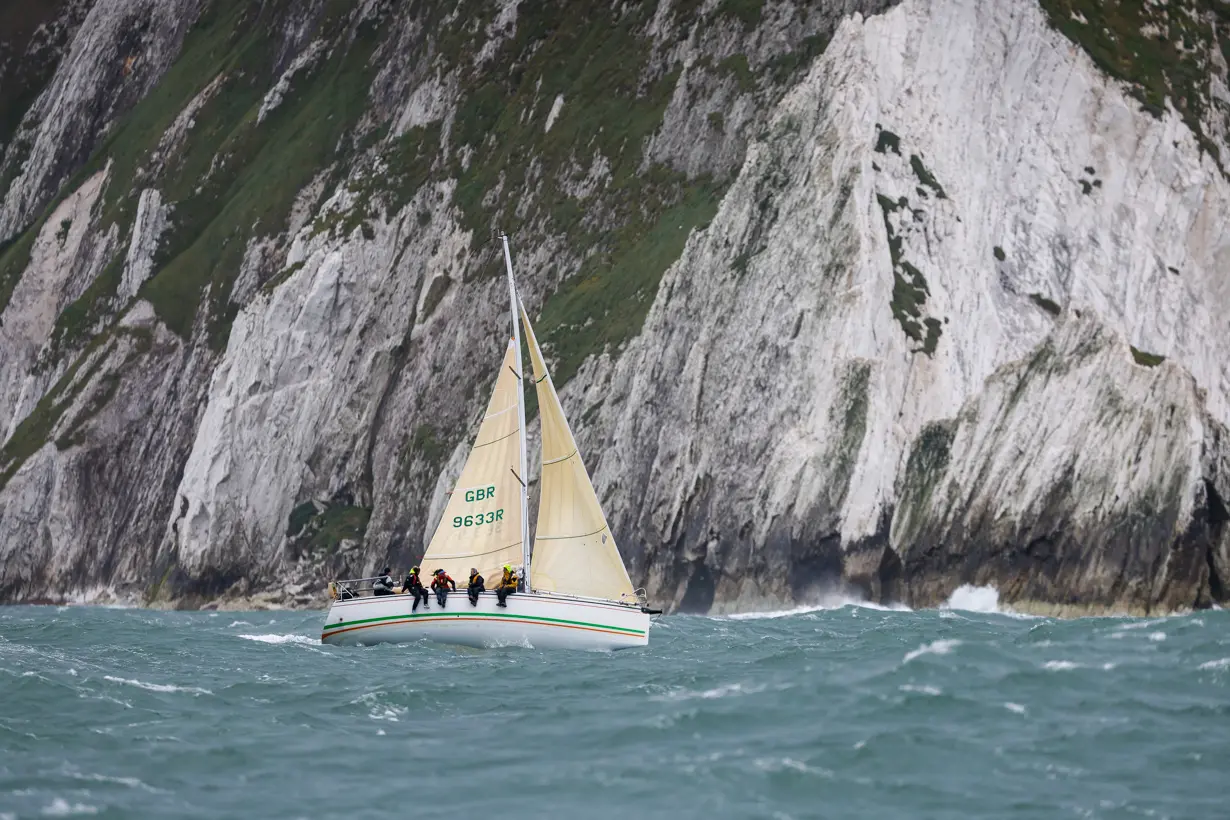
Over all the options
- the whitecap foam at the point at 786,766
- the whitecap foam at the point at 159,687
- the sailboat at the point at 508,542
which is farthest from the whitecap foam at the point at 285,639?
the whitecap foam at the point at 786,766

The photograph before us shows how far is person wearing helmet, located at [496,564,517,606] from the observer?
43062 mm

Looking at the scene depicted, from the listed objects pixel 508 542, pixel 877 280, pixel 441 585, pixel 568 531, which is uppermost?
pixel 877 280

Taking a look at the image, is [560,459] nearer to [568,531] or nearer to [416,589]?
[568,531]

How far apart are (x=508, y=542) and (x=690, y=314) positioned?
87.5 feet

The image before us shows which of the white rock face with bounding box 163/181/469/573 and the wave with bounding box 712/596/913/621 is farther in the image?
the white rock face with bounding box 163/181/469/573

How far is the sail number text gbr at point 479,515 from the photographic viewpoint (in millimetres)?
45000

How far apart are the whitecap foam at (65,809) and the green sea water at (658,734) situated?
5 cm

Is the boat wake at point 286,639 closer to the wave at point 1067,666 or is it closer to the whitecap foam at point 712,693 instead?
the whitecap foam at point 712,693

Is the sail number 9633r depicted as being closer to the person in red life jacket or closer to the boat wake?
the person in red life jacket

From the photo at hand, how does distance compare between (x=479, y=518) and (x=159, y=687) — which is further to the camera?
(x=479, y=518)

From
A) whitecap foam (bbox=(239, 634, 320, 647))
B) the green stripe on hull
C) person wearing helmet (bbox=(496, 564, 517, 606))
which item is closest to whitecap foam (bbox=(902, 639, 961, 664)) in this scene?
the green stripe on hull

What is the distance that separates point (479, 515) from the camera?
4525cm

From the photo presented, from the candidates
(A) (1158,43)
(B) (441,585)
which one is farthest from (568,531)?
(A) (1158,43)

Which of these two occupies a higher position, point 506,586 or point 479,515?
point 479,515
